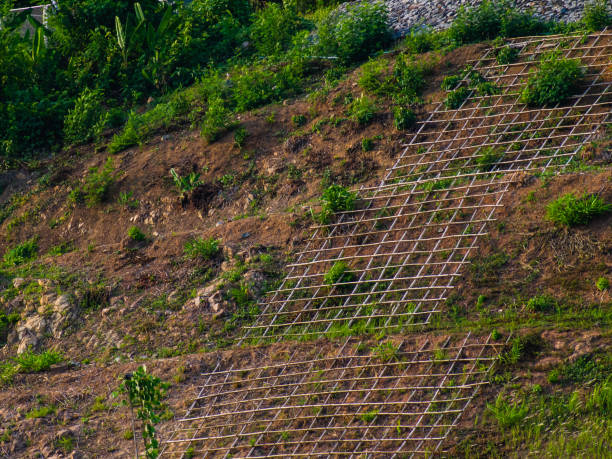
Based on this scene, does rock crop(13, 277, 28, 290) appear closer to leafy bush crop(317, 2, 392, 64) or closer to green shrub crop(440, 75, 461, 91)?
leafy bush crop(317, 2, 392, 64)

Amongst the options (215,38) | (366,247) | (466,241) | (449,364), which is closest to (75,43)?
(215,38)

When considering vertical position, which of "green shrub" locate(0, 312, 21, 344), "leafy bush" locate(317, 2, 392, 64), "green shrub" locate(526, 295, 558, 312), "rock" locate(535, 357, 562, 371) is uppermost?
"leafy bush" locate(317, 2, 392, 64)

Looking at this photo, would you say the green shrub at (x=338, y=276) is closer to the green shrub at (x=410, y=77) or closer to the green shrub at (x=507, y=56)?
the green shrub at (x=410, y=77)

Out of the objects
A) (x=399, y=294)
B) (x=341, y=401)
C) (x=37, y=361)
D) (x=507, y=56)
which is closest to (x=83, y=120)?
(x=37, y=361)

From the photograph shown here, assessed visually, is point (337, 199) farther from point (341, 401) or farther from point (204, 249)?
point (341, 401)

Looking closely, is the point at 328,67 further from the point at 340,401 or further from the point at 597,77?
the point at 340,401

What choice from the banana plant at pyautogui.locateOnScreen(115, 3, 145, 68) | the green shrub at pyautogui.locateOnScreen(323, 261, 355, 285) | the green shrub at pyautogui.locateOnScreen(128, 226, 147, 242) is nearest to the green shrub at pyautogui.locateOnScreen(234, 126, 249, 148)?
the green shrub at pyautogui.locateOnScreen(128, 226, 147, 242)
